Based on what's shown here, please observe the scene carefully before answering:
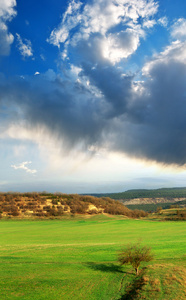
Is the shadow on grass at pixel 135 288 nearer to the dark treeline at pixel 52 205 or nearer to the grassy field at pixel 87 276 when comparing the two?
the grassy field at pixel 87 276

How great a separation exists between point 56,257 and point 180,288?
10922 millimetres

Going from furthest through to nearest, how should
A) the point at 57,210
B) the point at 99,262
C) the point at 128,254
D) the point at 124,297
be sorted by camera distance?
the point at 57,210
the point at 99,262
the point at 128,254
the point at 124,297

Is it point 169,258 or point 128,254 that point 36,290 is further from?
point 169,258

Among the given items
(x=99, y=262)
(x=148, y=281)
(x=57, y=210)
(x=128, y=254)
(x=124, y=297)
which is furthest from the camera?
(x=57, y=210)

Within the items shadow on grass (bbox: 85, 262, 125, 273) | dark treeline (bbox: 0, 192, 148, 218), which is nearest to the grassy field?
shadow on grass (bbox: 85, 262, 125, 273)

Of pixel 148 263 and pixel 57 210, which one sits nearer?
pixel 148 263

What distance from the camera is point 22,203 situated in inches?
3086

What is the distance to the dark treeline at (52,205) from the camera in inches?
2888

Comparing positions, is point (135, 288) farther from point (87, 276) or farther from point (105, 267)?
point (105, 267)

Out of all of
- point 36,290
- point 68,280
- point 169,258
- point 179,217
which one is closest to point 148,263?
point 169,258

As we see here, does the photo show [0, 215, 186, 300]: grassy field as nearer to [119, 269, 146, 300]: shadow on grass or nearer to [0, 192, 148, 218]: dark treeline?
[119, 269, 146, 300]: shadow on grass

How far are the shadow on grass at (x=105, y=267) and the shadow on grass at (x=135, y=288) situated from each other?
2075mm

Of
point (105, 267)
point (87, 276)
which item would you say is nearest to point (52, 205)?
point (105, 267)

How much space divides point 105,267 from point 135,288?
14.1 feet
